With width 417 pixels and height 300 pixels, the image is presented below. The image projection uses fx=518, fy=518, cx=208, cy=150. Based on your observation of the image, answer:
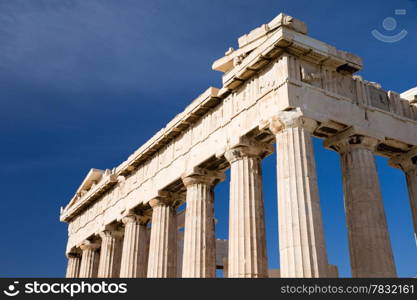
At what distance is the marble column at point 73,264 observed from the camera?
4541 cm

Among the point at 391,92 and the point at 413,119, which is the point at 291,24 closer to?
the point at 391,92

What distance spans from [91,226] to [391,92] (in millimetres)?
25412

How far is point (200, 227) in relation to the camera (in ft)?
88.8

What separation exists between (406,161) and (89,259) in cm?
2630

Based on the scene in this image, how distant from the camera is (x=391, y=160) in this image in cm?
2769

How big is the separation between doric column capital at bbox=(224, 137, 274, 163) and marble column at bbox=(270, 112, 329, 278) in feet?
7.97

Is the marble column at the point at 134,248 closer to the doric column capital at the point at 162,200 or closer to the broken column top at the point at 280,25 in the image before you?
the doric column capital at the point at 162,200

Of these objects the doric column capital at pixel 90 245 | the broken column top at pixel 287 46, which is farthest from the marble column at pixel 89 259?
the broken column top at pixel 287 46

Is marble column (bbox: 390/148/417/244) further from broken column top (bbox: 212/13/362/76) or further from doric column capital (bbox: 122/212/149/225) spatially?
doric column capital (bbox: 122/212/149/225)

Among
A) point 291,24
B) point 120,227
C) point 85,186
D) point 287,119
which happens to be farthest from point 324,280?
point 85,186

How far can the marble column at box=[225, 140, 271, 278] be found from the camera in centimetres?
2264

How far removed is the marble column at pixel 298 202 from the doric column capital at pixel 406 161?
7413 mm

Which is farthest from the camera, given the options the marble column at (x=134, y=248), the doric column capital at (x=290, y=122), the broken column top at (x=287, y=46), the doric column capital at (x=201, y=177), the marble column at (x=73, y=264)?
the marble column at (x=73, y=264)

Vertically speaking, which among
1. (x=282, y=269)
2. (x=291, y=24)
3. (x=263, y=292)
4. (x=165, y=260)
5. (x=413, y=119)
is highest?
(x=291, y=24)
